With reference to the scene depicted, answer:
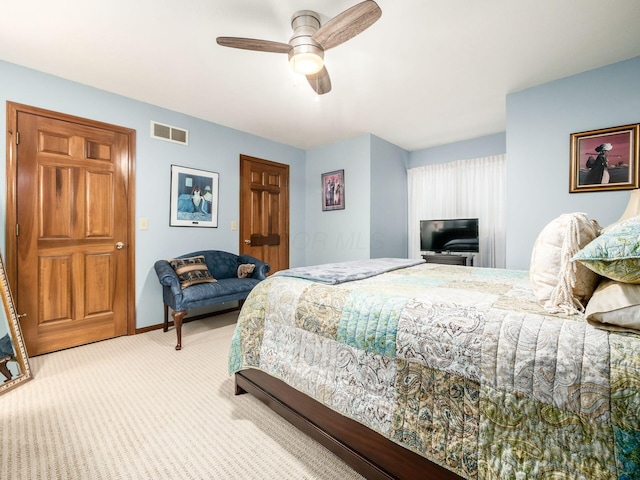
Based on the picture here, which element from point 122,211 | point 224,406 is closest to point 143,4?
point 122,211

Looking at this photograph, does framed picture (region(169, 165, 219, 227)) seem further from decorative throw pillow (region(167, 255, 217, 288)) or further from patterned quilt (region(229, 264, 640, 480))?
patterned quilt (region(229, 264, 640, 480))

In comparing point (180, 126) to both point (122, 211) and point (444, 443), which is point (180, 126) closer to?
point (122, 211)

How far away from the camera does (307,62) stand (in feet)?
6.60

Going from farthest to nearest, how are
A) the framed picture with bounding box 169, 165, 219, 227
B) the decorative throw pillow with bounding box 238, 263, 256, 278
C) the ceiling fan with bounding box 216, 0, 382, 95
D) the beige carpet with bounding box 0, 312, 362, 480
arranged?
the decorative throw pillow with bounding box 238, 263, 256, 278
the framed picture with bounding box 169, 165, 219, 227
the ceiling fan with bounding box 216, 0, 382, 95
the beige carpet with bounding box 0, 312, 362, 480

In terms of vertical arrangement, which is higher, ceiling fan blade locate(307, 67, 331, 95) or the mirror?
ceiling fan blade locate(307, 67, 331, 95)

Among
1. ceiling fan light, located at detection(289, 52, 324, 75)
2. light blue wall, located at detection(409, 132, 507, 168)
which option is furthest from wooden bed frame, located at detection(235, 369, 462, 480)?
light blue wall, located at detection(409, 132, 507, 168)

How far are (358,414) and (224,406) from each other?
1032mm

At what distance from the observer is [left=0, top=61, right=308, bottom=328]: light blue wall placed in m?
2.64

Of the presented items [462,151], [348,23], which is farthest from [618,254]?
[462,151]

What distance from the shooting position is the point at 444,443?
99 cm

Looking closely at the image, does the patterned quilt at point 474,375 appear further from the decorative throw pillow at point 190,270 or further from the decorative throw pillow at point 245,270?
the decorative throw pillow at point 245,270

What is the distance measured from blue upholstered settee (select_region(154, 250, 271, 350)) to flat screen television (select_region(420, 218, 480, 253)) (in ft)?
8.38

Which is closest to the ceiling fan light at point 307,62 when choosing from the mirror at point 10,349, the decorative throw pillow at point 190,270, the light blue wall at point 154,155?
the light blue wall at point 154,155

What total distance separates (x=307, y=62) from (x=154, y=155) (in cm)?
226
